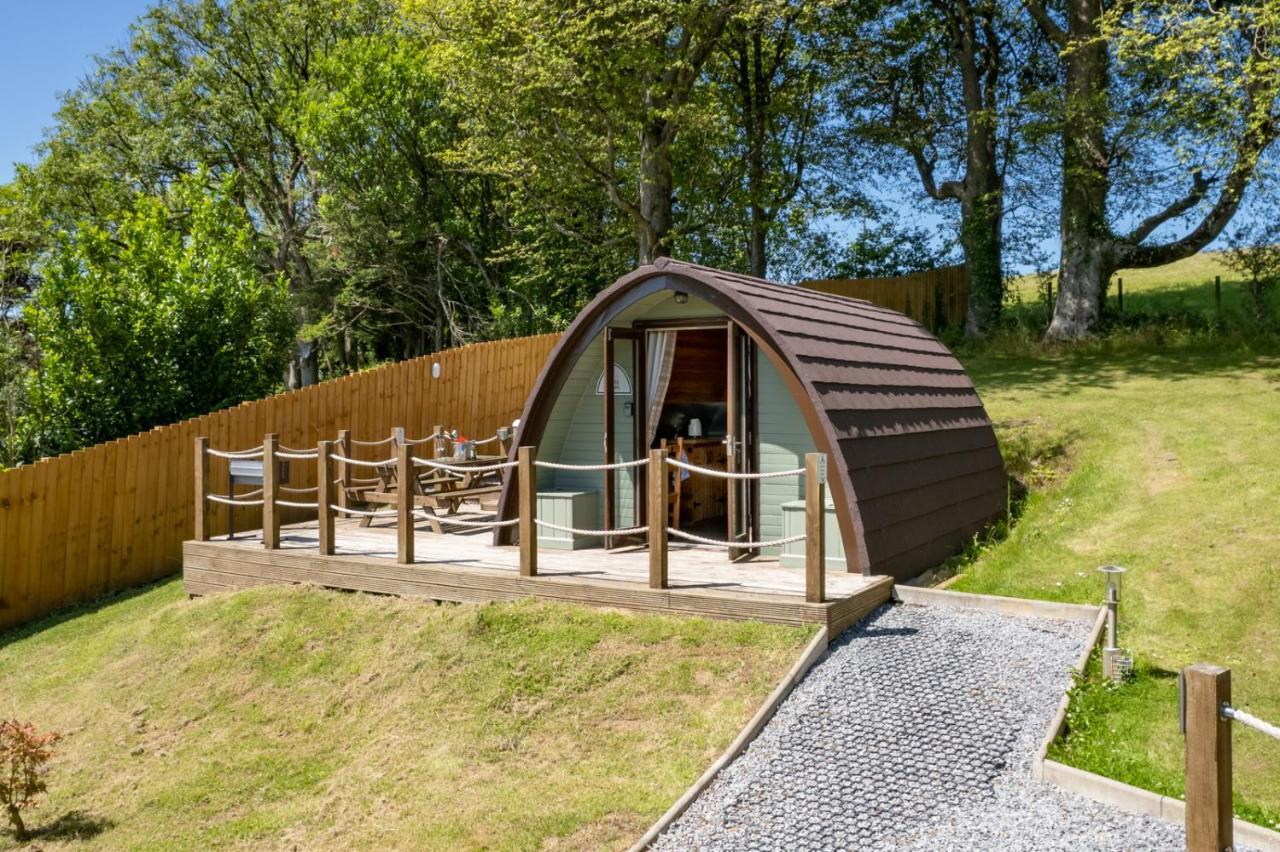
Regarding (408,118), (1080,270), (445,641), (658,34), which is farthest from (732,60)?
(445,641)

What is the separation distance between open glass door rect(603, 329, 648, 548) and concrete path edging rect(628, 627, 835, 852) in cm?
328

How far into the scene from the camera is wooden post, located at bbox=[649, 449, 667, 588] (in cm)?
627

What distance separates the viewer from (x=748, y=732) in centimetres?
503

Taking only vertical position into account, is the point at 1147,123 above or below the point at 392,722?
above

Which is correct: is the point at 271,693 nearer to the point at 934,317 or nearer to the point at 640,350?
Answer: the point at 640,350

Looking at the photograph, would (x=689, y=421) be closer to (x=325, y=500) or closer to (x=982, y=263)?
(x=325, y=500)

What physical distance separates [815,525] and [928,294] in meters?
16.3

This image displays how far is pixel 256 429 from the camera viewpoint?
11414 mm

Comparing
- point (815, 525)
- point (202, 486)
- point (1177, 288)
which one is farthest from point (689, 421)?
point (1177, 288)

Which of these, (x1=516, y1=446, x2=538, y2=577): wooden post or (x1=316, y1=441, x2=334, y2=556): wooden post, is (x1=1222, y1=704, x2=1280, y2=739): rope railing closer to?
(x1=516, y1=446, x2=538, y2=577): wooden post

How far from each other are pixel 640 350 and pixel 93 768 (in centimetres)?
544

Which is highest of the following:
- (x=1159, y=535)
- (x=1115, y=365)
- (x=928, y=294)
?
(x=928, y=294)

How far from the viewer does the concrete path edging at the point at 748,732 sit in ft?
14.3

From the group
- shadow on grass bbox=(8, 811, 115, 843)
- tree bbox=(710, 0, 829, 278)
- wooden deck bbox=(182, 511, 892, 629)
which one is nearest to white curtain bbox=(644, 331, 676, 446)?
wooden deck bbox=(182, 511, 892, 629)
